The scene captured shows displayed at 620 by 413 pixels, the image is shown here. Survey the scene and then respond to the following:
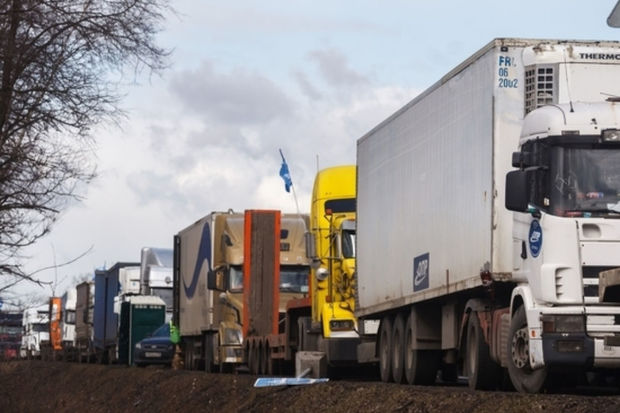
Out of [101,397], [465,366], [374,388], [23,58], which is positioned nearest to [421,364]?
[465,366]

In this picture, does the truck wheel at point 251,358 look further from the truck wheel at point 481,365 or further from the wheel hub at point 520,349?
the wheel hub at point 520,349

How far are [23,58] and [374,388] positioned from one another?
620cm

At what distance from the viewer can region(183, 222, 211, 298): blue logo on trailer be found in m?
35.9

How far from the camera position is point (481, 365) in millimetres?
18484

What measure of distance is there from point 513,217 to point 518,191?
107 cm

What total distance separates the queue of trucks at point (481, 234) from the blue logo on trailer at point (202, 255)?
4483 mm

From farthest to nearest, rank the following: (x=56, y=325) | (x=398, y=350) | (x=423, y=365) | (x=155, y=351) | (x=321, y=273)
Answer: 1. (x=56, y=325)
2. (x=155, y=351)
3. (x=321, y=273)
4. (x=398, y=350)
5. (x=423, y=365)

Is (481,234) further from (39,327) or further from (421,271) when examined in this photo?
(39,327)

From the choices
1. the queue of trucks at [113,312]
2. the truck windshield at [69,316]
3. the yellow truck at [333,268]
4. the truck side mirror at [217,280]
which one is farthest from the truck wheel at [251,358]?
the truck windshield at [69,316]

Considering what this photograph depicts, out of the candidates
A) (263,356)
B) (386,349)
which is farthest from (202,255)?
(386,349)

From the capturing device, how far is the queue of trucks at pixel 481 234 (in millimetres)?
15891

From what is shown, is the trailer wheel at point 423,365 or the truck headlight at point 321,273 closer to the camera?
the trailer wheel at point 423,365

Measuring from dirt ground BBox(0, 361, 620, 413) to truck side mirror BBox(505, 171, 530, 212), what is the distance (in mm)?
1999

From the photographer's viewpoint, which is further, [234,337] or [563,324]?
[234,337]
